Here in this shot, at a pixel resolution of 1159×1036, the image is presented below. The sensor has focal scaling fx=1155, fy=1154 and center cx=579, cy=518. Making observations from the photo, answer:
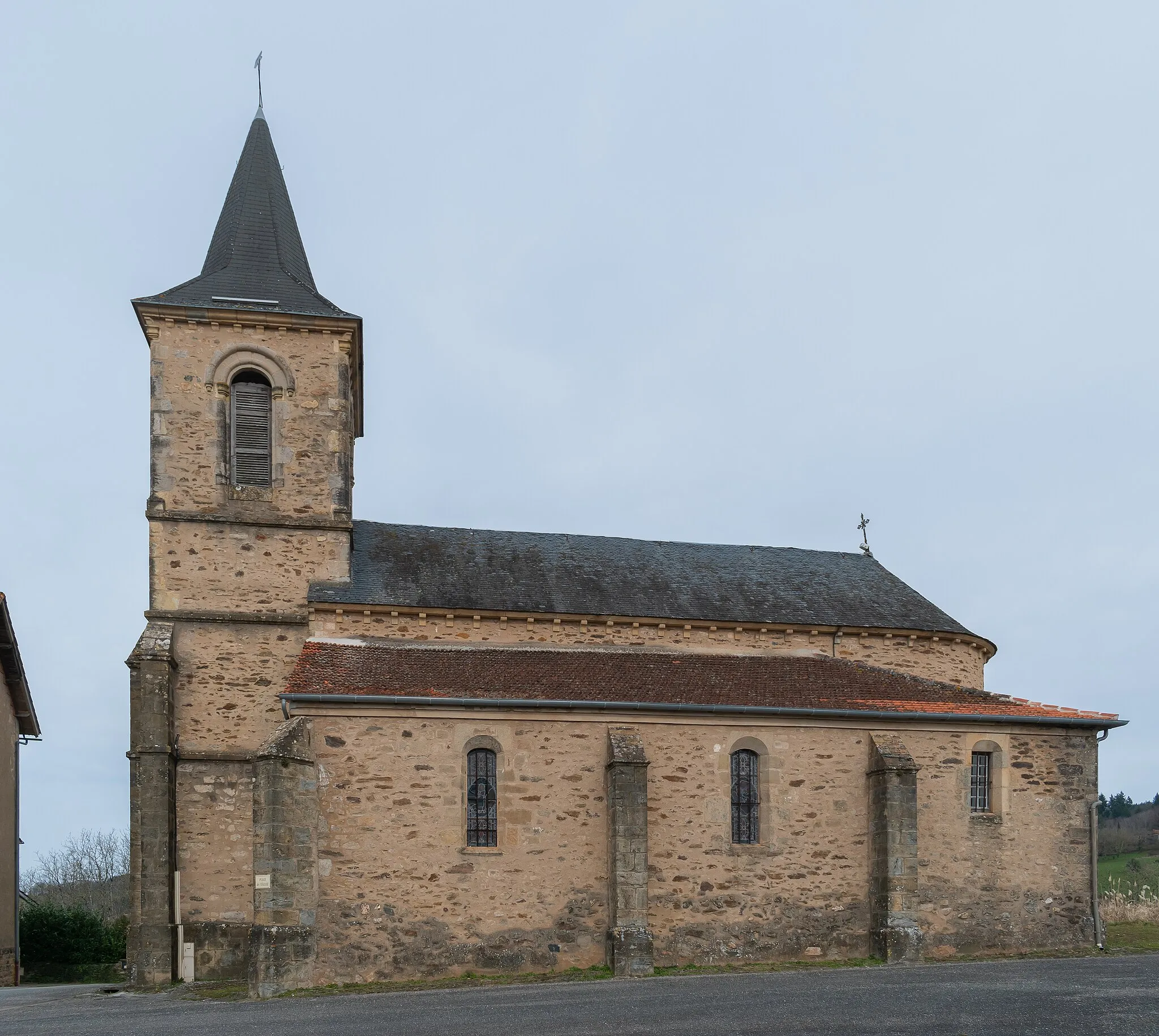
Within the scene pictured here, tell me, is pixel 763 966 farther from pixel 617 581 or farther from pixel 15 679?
pixel 15 679

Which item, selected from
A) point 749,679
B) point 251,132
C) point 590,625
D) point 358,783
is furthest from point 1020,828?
point 251,132

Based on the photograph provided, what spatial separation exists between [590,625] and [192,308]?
9.68 metres

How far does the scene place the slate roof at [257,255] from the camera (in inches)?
888

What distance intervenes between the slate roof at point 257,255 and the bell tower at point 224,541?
56 millimetres

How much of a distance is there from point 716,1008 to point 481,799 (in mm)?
6313

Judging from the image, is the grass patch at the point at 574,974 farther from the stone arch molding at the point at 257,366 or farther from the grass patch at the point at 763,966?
the stone arch molding at the point at 257,366

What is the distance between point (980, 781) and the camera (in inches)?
809

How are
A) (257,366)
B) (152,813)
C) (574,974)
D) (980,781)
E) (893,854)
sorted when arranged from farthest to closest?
(257,366)
(980,781)
(152,813)
(893,854)
(574,974)

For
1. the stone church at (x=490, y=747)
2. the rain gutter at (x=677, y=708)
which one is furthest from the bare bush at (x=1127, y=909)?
the rain gutter at (x=677, y=708)

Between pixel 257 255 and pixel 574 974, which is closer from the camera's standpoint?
pixel 574 974

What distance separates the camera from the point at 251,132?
2608 cm

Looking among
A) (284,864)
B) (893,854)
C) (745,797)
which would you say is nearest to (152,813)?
(284,864)

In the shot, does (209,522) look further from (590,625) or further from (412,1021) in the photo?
(412,1021)

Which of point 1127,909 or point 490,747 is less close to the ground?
point 490,747
